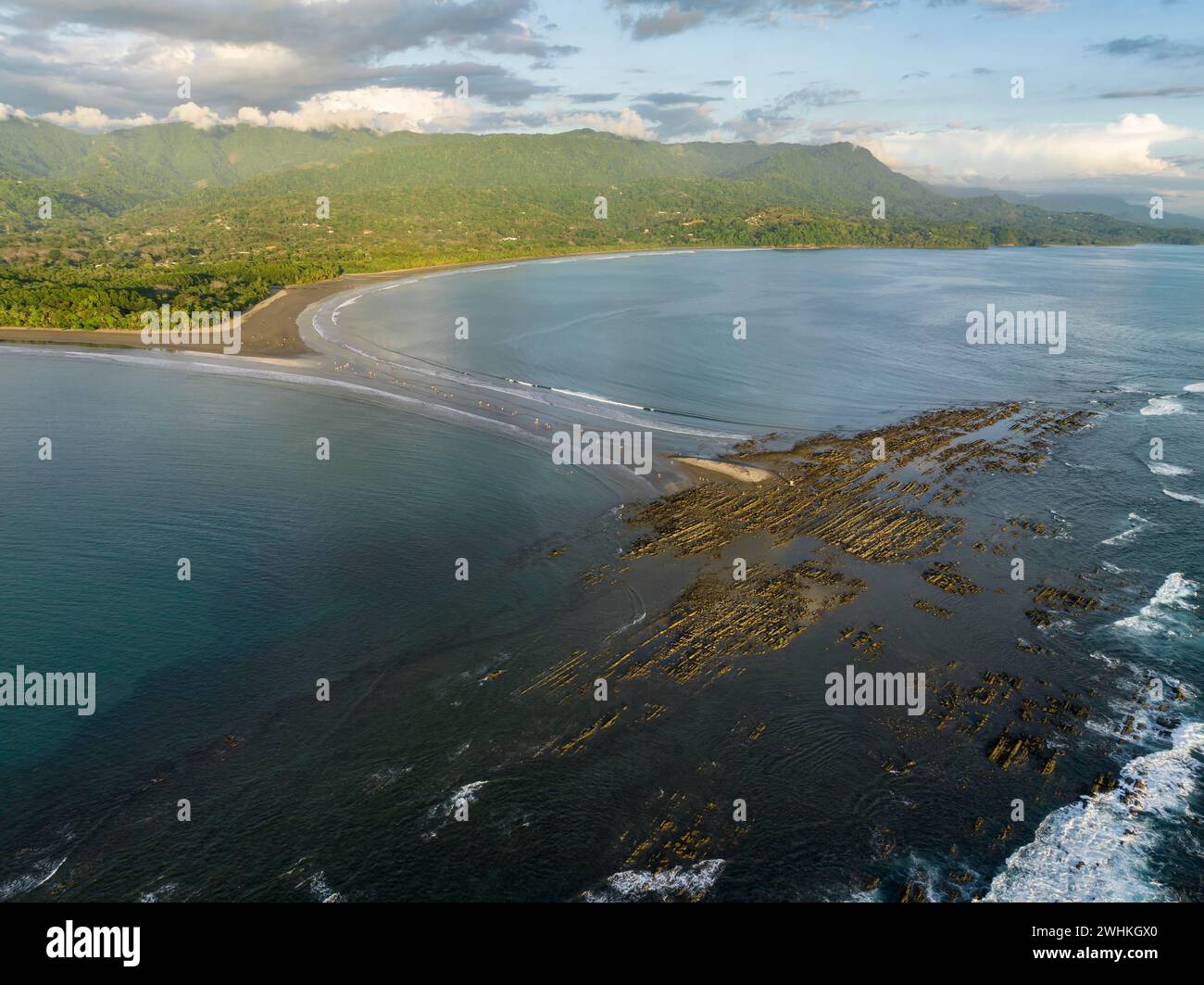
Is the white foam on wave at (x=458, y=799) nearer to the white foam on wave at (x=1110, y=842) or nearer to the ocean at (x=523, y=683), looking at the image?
the ocean at (x=523, y=683)

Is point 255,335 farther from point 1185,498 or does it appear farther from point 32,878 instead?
point 1185,498

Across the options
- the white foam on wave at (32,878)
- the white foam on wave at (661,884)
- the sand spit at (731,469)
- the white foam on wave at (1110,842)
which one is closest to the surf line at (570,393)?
the sand spit at (731,469)

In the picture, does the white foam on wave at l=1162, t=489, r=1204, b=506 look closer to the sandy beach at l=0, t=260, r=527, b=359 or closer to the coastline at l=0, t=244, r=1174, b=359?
the coastline at l=0, t=244, r=1174, b=359

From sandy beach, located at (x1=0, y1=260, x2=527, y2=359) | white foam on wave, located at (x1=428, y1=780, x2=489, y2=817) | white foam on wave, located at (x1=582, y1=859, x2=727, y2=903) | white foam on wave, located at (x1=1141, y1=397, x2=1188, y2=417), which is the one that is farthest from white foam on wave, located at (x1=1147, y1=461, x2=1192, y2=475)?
sandy beach, located at (x1=0, y1=260, x2=527, y2=359)

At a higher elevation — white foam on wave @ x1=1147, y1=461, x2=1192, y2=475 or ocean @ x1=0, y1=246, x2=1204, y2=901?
white foam on wave @ x1=1147, y1=461, x2=1192, y2=475

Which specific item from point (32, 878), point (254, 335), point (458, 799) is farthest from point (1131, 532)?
point (254, 335)
